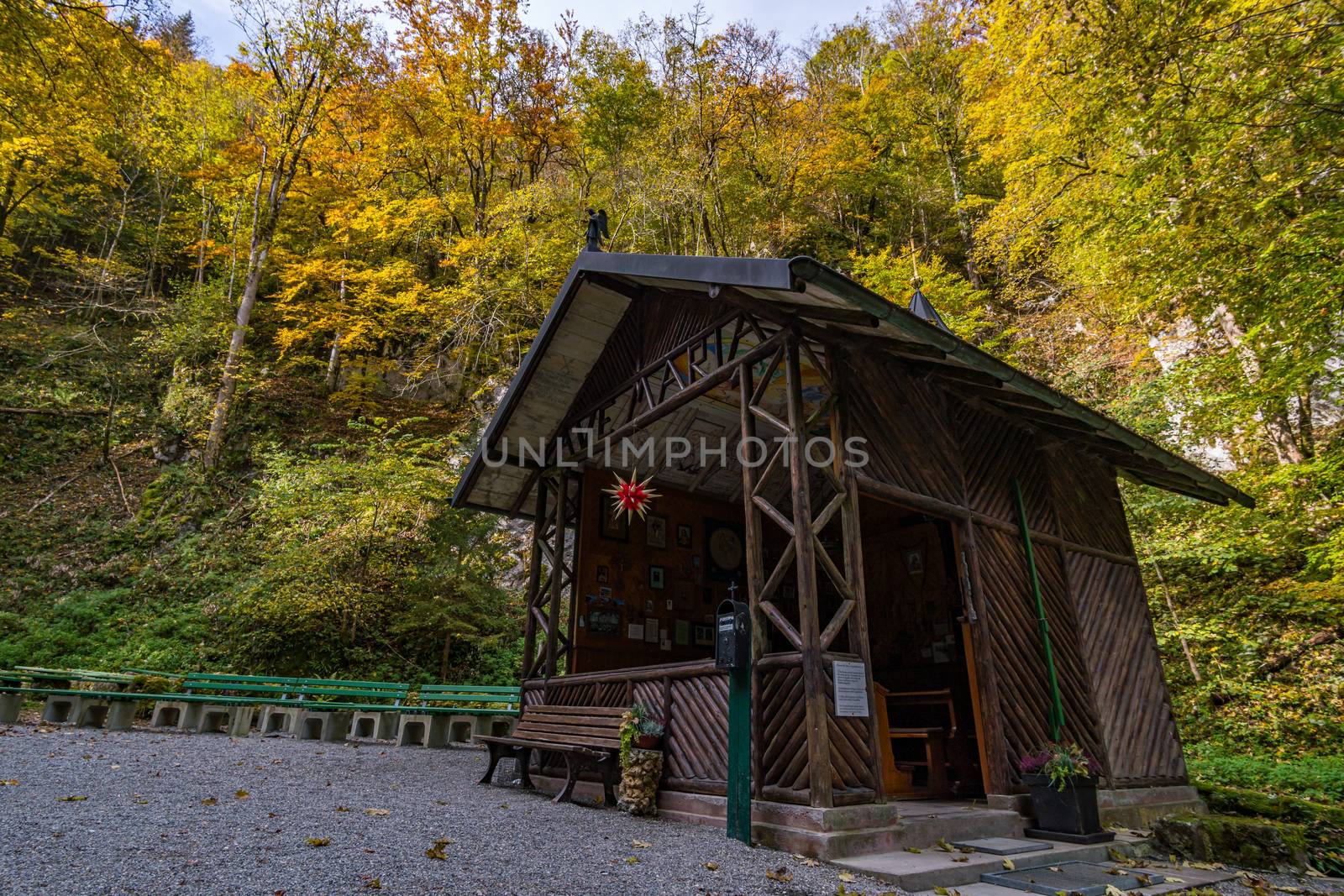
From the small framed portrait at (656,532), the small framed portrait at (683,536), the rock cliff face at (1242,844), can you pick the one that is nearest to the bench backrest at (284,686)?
the small framed portrait at (656,532)

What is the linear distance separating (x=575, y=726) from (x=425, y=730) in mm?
5281

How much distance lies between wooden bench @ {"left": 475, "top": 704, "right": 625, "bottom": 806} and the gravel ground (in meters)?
0.36

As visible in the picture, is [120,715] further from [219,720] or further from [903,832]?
[903,832]

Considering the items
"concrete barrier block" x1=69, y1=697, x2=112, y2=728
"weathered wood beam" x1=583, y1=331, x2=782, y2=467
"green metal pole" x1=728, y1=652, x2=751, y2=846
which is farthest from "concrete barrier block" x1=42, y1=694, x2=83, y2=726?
"green metal pole" x1=728, y1=652, x2=751, y2=846

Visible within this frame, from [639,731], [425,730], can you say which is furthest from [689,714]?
[425,730]

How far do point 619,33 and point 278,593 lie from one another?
1661 centimetres

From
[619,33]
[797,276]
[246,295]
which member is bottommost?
[797,276]

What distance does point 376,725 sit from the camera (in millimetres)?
10719

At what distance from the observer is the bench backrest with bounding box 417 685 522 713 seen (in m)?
10.9

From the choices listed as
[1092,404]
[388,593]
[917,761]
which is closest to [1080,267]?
[1092,404]

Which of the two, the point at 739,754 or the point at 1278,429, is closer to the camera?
the point at 739,754

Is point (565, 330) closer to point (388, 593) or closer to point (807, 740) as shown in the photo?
point (807, 740)

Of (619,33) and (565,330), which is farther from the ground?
(619,33)

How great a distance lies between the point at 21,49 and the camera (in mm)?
5980
